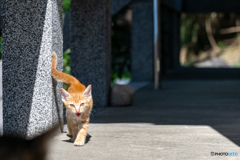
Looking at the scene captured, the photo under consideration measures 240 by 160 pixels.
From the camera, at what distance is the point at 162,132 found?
6.14 m

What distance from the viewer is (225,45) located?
31.9m

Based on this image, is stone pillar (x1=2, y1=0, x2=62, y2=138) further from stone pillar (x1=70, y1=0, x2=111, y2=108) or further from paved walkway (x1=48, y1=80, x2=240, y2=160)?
stone pillar (x1=70, y1=0, x2=111, y2=108)

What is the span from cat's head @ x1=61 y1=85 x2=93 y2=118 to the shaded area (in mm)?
1749

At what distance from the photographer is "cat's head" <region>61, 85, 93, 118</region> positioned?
525 cm

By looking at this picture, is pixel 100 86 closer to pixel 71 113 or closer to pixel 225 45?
pixel 71 113

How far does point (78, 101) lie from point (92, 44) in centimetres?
361

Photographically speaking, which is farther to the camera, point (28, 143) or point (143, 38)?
point (143, 38)

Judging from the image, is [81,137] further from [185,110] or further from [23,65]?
[185,110]

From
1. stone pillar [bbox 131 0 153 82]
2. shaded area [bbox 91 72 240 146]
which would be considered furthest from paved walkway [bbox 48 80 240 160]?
stone pillar [bbox 131 0 153 82]

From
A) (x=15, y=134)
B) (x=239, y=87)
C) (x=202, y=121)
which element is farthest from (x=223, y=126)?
(x=239, y=87)

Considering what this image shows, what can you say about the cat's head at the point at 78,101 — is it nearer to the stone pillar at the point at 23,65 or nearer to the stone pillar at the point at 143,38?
the stone pillar at the point at 23,65

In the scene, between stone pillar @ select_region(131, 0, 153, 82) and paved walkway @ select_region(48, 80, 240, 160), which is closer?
paved walkway @ select_region(48, 80, 240, 160)

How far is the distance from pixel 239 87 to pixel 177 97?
9.71 ft

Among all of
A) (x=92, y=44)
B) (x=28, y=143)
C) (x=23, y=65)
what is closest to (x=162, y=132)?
(x=28, y=143)
